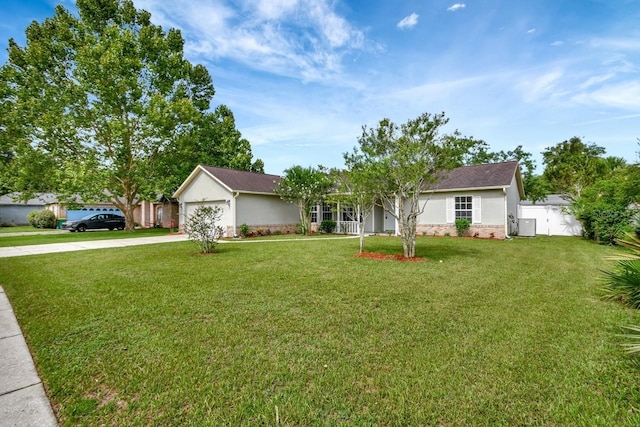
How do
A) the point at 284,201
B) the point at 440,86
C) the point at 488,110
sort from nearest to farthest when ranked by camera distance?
the point at 440,86 → the point at 488,110 → the point at 284,201

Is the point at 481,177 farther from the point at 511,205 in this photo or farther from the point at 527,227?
the point at 527,227

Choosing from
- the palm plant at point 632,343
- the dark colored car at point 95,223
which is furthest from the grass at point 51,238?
the palm plant at point 632,343

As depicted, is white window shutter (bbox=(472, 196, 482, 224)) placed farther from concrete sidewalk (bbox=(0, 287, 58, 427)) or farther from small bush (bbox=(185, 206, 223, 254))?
concrete sidewalk (bbox=(0, 287, 58, 427))

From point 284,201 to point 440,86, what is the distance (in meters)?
11.4

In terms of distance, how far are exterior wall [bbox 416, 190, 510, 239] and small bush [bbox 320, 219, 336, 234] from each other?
216 inches

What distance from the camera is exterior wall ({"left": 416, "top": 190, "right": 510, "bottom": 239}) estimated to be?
53.4 feet

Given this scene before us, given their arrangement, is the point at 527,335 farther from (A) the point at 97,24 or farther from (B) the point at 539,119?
(A) the point at 97,24

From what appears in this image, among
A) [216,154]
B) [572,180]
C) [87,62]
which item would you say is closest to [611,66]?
[572,180]

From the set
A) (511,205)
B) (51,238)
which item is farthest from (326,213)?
(51,238)

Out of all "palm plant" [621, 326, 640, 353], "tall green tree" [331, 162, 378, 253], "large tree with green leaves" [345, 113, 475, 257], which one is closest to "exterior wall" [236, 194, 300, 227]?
"tall green tree" [331, 162, 378, 253]

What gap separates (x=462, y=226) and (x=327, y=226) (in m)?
8.13

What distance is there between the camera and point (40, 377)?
3.04 meters

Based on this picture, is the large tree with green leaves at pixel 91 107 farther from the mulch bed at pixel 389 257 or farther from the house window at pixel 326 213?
the mulch bed at pixel 389 257

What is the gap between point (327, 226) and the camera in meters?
20.6
